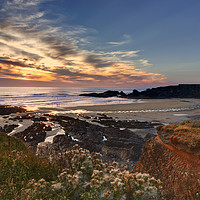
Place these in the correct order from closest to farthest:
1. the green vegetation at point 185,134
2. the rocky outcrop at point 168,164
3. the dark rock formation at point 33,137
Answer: the rocky outcrop at point 168,164
the green vegetation at point 185,134
the dark rock formation at point 33,137

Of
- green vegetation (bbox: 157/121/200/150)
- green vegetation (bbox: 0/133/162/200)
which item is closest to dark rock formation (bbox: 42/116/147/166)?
green vegetation (bbox: 157/121/200/150)

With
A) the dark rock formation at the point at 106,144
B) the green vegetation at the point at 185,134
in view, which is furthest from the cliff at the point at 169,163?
the dark rock formation at the point at 106,144

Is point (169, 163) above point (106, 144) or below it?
above

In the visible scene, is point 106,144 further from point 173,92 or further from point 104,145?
point 173,92

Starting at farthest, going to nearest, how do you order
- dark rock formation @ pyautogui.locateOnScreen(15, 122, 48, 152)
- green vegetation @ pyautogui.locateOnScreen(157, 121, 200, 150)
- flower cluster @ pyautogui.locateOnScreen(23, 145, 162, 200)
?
1. dark rock formation @ pyautogui.locateOnScreen(15, 122, 48, 152)
2. green vegetation @ pyautogui.locateOnScreen(157, 121, 200, 150)
3. flower cluster @ pyautogui.locateOnScreen(23, 145, 162, 200)

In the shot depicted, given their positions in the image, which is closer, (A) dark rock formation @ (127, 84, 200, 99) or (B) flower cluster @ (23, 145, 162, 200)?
(B) flower cluster @ (23, 145, 162, 200)

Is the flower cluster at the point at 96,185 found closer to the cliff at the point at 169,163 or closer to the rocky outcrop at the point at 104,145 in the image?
the cliff at the point at 169,163

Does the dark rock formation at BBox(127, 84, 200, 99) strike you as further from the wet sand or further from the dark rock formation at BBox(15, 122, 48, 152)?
the dark rock formation at BBox(15, 122, 48, 152)

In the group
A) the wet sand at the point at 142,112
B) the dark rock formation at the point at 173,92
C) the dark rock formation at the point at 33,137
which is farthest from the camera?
the dark rock formation at the point at 173,92

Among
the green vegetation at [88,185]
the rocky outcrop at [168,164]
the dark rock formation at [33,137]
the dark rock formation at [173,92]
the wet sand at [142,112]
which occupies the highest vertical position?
the dark rock formation at [173,92]

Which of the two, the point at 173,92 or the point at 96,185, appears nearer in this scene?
the point at 96,185

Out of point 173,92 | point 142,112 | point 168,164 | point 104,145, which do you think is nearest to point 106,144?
point 104,145

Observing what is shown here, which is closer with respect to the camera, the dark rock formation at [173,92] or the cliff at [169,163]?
the cliff at [169,163]

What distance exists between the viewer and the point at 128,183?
2766 mm
